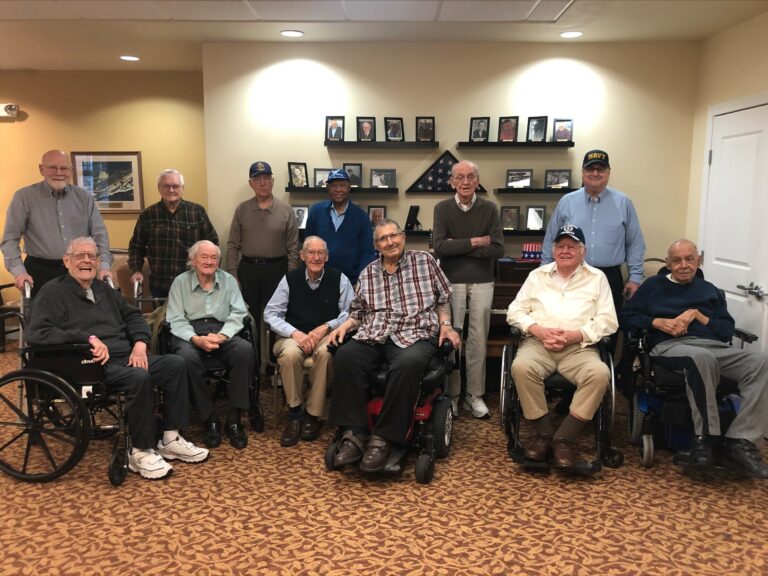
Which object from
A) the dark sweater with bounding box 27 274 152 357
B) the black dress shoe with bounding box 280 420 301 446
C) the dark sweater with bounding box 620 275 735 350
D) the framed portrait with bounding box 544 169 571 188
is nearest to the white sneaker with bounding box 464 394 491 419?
the dark sweater with bounding box 620 275 735 350

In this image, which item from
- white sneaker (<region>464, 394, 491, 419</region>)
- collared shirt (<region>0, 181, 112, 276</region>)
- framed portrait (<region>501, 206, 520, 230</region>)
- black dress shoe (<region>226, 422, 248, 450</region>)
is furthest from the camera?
framed portrait (<region>501, 206, 520, 230</region>)

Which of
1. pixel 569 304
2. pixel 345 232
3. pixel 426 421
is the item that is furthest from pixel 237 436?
pixel 569 304

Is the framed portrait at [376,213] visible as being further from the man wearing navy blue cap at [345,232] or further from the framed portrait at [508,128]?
the framed portrait at [508,128]

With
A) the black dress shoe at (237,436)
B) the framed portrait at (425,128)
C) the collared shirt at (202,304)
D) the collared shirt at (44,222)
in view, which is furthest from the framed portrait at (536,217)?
the collared shirt at (44,222)

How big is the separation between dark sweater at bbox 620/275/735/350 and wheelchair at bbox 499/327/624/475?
31 cm

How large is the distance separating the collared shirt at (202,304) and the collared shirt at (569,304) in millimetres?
1639

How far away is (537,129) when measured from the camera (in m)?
4.74

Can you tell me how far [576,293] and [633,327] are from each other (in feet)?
1.25

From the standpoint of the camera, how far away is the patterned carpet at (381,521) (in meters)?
2.27

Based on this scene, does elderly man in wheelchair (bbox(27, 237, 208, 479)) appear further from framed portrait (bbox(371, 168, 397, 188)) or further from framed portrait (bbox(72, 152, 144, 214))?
framed portrait (bbox(72, 152, 144, 214))

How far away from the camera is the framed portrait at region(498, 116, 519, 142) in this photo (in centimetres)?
474

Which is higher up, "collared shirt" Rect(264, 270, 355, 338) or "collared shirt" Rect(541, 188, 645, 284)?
"collared shirt" Rect(541, 188, 645, 284)

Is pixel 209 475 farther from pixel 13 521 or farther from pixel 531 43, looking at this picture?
pixel 531 43

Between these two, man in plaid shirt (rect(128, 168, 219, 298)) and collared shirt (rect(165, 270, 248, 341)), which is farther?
man in plaid shirt (rect(128, 168, 219, 298))
